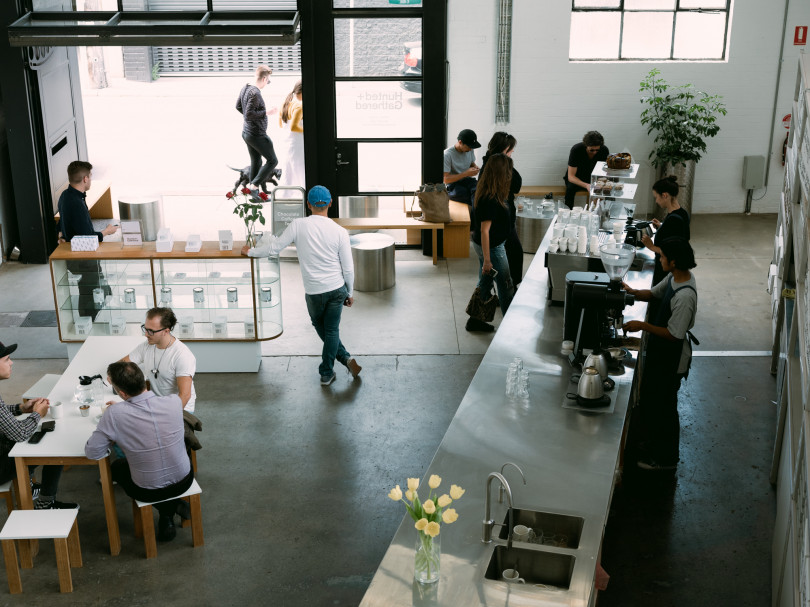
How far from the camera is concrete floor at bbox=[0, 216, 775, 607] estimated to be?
5.45 metres

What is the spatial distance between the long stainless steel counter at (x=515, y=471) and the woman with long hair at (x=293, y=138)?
5.28 meters

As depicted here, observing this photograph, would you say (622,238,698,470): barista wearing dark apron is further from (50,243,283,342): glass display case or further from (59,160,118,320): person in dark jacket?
(59,160,118,320): person in dark jacket

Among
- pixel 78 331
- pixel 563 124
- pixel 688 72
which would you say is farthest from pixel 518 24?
pixel 78 331

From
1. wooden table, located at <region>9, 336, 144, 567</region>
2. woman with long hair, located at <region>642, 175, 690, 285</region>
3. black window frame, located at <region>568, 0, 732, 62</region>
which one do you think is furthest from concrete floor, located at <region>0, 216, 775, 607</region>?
black window frame, located at <region>568, 0, 732, 62</region>

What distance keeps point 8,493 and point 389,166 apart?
6463mm

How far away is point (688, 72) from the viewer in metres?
11.7

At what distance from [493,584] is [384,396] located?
12.5 feet

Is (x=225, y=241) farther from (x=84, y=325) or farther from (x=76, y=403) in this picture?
(x=76, y=403)

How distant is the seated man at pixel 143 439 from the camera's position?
17.3 ft

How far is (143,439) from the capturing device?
5320mm

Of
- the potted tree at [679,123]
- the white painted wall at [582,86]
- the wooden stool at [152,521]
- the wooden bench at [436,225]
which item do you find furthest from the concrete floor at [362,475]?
the white painted wall at [582,86]

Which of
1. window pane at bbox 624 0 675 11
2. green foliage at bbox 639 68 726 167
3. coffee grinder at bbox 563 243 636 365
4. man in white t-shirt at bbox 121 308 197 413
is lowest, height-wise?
man in white t-shirt at bbox 121 308 197 413

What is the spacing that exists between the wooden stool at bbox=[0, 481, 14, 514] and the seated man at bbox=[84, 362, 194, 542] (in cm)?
64

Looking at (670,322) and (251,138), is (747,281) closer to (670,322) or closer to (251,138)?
(670,322)
